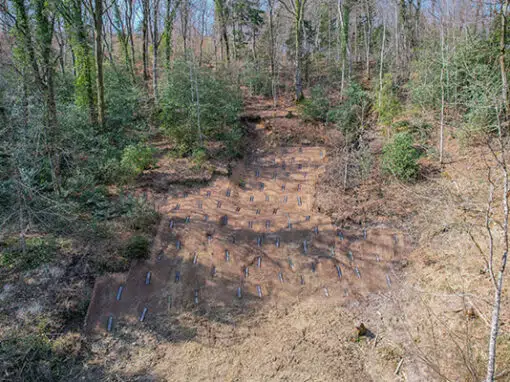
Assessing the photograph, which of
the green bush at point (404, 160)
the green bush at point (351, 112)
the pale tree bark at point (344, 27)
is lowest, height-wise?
the green bush at point (404, 160)

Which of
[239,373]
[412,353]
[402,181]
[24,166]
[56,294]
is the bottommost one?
[239,373]

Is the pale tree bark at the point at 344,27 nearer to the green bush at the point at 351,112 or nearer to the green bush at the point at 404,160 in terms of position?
the green bush at the point at 351,112

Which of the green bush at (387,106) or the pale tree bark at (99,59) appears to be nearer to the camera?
the pale tree bark at (99,59)

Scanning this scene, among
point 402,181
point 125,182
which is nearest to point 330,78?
point 402,181

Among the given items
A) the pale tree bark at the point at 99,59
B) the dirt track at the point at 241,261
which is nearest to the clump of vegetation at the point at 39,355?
the dirt track at the point at 241,261

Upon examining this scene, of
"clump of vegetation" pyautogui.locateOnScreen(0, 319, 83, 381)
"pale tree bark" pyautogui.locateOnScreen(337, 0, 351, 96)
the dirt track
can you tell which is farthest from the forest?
the dirt track

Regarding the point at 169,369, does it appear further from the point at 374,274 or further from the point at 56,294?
the point at 374,274

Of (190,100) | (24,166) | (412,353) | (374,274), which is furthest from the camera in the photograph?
(190,100)

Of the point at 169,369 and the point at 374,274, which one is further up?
the point at 374,274
